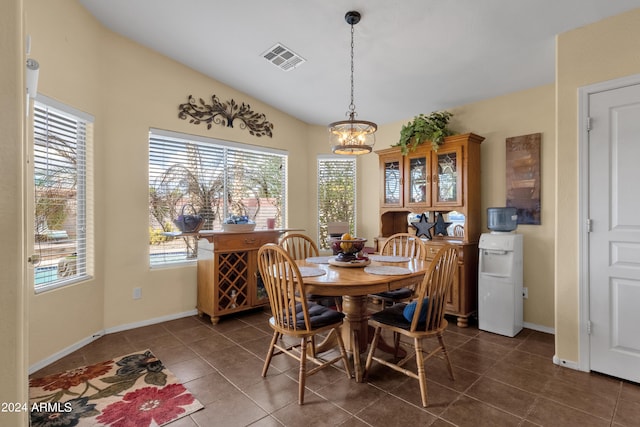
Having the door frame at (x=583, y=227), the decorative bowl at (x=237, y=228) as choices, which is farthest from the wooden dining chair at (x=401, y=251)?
the decorative bowl at (x=237, y=228)

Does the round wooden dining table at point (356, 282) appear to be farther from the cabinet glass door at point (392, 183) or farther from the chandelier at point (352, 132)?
the cabinet glass door at point (392, 183)

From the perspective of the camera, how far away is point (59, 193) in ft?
8.82

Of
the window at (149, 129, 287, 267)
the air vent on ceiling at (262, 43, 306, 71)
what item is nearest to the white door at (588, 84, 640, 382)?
the air vent on ceiling at (262, 43, 306, 71)

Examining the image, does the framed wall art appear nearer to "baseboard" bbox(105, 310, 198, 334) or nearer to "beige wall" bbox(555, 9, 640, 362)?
"beige wall" bbox(555, 9, 640, 362)

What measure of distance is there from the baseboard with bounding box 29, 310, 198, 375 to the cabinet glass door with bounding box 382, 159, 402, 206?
110 inches

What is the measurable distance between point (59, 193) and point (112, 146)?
70cm

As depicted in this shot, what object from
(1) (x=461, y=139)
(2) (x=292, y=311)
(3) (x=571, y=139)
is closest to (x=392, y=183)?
(1) (x=461, y=139)

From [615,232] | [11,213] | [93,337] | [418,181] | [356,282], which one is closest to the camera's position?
[11,213]

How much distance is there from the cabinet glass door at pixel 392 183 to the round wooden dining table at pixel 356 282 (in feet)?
4.87

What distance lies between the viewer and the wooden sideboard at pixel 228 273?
11.3 ft

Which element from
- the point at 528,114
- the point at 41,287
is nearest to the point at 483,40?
the point at 528,114

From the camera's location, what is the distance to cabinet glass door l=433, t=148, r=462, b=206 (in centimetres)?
346

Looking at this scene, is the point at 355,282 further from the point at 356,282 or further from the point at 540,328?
the point at 540,328

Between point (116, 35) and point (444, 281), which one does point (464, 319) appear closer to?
point (444, 281)
